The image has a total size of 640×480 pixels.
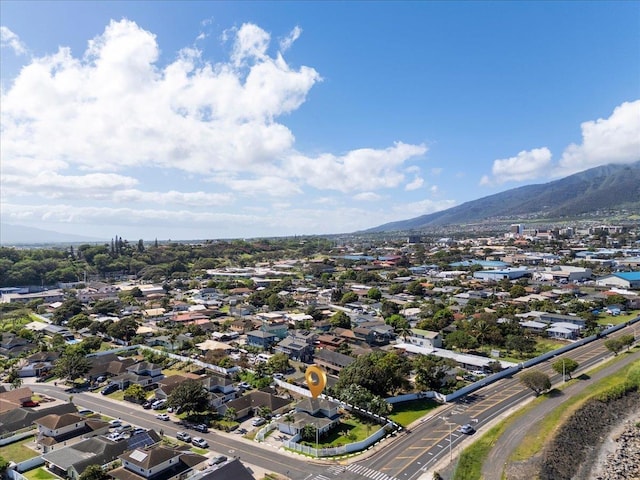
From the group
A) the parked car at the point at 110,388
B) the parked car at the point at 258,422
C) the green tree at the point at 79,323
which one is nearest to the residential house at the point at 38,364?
the parked car at the point at 110,388

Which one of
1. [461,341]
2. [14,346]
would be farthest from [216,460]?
[14,346]

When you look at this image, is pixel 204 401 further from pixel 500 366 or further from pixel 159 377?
pixel 500 366

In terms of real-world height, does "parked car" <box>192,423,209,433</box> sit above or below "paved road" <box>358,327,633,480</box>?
above

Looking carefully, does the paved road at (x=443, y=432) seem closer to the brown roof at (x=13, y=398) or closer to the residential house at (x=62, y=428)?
the residential house at (x=62, y=428)

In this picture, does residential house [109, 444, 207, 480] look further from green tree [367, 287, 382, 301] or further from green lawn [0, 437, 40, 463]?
green tree [367, 287, 382, 301]

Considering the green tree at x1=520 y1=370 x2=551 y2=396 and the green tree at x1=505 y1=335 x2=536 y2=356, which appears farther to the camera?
the green tree at x1=505 y1=335 x2=536 y2=356

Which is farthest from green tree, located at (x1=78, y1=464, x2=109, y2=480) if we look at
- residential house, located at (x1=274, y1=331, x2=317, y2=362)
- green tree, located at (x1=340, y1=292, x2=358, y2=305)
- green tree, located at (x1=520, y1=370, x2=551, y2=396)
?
green tree, located at (x1=340, y1=292, x2=358, y2=305)

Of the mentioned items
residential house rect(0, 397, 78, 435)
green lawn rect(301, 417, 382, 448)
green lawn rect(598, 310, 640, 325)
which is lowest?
green lawn rect(598, 310, 640, 325)

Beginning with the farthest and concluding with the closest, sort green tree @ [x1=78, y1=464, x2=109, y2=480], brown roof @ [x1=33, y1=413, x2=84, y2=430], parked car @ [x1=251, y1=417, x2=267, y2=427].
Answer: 1. parked car @ [x1=251, y1=417, x2=267, y2=427]
2. brown roof @ [x1=33, y1=413, x2=84, y2=430]
3. green tree @ [x1=78, y1=464, x2=109, y2=480]
